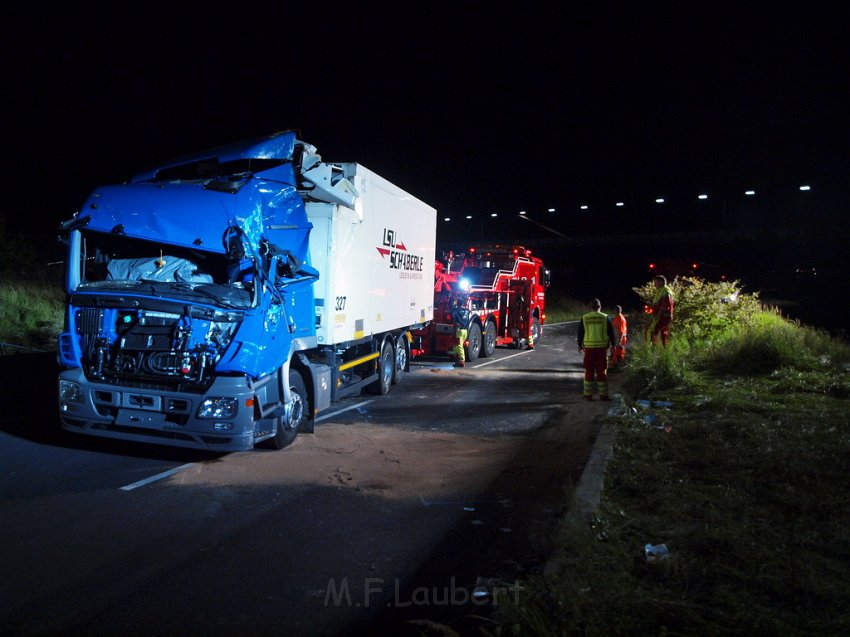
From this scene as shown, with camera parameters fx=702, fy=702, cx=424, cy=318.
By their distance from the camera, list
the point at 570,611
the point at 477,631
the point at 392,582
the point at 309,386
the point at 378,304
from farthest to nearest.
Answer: the point at 378,304 → the point at 309,386 → the point at 392,582 → the point at 477,631 → the point at 570,611

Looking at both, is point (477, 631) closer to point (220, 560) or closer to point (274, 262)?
point (220, 560)

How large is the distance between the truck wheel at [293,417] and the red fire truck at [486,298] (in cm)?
836

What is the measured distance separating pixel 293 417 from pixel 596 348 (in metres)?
5.85

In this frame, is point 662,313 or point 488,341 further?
point 488,341

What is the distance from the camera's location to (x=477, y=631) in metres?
3.77

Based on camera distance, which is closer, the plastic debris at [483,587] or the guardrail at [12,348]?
the plastic debris at [483,587]

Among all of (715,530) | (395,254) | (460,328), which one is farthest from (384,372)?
(715,530)

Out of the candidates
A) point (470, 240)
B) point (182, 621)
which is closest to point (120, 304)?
point (182, 621)

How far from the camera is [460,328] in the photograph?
656 inches

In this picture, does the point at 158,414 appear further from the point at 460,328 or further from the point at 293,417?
the point at 460,328

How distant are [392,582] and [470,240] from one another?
57.4 m

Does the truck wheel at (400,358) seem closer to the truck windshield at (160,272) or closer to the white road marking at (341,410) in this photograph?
the white road marking at (341,410)

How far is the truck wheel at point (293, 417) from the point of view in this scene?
7598 millimetres

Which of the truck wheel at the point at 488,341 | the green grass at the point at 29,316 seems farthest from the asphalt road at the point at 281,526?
the truck wheel at the point at 488,341
